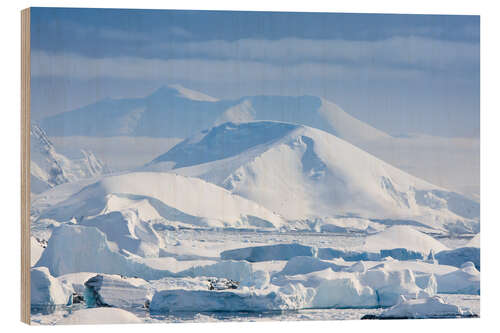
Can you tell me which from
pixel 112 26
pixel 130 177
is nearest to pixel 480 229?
pixel 130 177

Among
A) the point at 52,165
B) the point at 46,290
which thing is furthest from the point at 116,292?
the point at 52,165

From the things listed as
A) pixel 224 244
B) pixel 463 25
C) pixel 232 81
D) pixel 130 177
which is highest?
pixel 463 25

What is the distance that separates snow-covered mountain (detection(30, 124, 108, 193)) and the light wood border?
0.07m

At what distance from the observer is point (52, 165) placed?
988 cm

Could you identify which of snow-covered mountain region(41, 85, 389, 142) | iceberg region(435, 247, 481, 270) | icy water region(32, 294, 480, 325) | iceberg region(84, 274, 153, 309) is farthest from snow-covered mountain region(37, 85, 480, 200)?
icy water region(32, 294, 480, 325)

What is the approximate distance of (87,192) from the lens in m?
10.1

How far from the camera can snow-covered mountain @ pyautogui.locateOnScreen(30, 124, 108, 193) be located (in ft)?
32.1

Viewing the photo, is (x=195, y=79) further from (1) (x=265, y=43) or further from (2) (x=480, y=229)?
(2) (x=480, y=229)

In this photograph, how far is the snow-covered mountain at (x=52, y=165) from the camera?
32.1ft

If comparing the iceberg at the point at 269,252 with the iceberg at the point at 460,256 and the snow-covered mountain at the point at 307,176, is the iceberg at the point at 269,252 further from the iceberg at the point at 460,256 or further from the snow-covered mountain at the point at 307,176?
the iceberg at the point at 460,256

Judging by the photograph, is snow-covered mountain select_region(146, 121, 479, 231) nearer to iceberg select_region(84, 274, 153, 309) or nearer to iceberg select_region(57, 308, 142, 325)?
iceberg select_region(84, 274, 153, 309)

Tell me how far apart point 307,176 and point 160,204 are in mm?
1582

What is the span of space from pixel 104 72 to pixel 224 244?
213 centimetres

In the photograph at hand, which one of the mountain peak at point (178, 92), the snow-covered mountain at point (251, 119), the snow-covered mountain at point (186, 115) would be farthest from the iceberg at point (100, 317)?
the mountain peak at point (178, 92)
